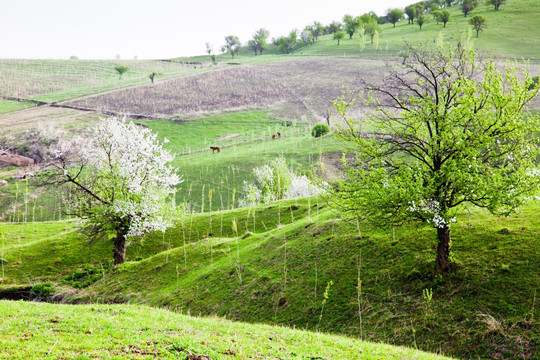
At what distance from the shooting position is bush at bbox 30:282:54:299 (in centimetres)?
4241

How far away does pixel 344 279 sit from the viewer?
31.1m

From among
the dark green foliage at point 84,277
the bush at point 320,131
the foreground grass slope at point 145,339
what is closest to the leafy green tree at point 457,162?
the foreground grass slope at point 145,339

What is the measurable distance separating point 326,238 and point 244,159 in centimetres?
7377

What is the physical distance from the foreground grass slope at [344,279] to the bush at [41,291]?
3.30ft

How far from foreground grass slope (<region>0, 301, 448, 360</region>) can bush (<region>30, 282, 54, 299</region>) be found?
2571cm

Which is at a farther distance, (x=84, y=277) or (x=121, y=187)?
(x=84, y=277)

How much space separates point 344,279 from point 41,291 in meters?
33.4

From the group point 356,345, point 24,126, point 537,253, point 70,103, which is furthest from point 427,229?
point 70,103

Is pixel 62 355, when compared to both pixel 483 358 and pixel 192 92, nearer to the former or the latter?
pixel 483 358

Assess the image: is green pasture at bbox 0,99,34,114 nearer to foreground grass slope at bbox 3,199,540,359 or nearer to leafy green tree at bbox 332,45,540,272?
foreground grass slope at bbox 3,199,540,359

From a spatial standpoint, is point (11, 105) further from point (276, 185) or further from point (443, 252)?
point (443, 252)

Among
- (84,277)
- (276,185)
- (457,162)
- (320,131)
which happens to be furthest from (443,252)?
(320,131)

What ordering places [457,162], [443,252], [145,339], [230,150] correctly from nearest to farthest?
[145,339] < [457,162] < [443,252] < [230,150]

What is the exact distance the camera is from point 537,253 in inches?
1024
